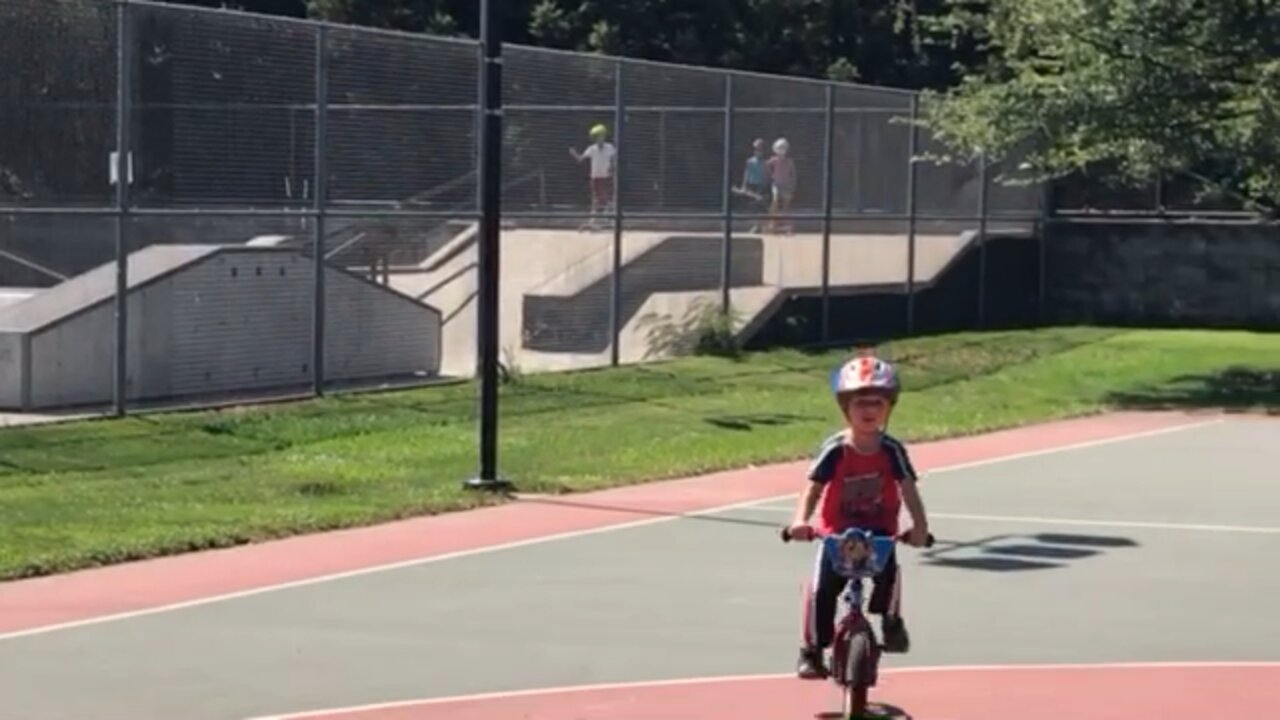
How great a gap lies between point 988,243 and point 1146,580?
23.5 meters

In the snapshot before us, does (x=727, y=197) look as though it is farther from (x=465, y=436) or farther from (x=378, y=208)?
(x=465, y=436)

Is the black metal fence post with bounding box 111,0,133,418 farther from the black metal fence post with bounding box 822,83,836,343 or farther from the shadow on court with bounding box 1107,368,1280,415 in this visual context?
Result: the black metal fence post with bounding box 822,83,836,343

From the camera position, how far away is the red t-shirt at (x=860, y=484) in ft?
30.5

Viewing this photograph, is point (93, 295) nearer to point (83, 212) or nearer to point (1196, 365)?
point (83, 212)

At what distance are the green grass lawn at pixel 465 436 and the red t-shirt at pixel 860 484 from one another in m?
5.81

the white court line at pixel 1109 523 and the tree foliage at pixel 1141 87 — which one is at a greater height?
the tree foliage at pixel 1141 87

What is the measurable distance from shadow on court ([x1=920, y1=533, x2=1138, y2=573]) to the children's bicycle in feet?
16.0

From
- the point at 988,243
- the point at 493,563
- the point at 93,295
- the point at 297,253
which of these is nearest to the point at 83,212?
the point at 93,295

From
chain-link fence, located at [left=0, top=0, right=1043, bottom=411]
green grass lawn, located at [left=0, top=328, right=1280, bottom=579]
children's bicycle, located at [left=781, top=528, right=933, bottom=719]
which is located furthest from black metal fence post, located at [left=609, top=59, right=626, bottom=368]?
children's bicycle, located at [left=781, top=528, right=933, bottom=719]

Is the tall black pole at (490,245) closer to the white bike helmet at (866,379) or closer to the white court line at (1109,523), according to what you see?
the white court line at (1109,523)

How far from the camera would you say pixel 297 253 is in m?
23.5

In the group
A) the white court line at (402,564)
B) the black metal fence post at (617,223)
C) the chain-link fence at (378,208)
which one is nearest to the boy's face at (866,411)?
the white court line at (402,564)

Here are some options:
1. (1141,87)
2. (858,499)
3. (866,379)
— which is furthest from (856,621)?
(1141,87)

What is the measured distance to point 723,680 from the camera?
10383 mm
